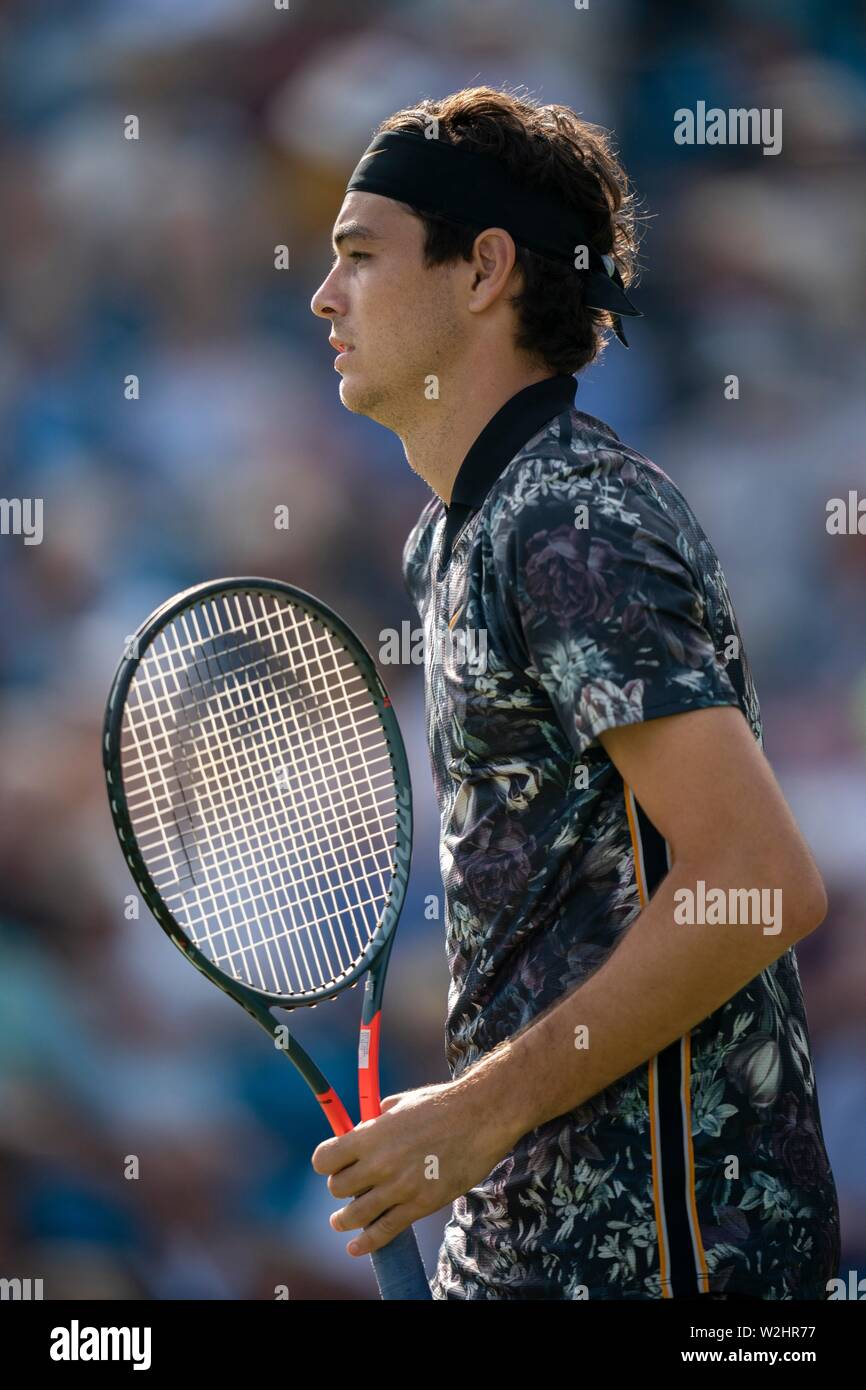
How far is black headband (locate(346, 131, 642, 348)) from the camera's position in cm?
166

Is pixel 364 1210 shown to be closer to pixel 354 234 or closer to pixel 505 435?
pixel 505 435

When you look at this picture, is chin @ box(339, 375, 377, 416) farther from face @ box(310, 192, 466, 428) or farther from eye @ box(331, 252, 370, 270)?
eye @ box(331, 252, 370, 270)

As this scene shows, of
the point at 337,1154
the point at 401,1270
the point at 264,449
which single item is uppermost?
the point at 264,449

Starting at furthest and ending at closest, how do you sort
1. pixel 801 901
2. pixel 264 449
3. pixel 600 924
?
A: pixel 264 449, pixel 600 924, pixel 801 901

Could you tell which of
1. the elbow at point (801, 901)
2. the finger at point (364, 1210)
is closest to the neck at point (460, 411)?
the elbow at point (801, 901)

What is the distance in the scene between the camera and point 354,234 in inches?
66.2

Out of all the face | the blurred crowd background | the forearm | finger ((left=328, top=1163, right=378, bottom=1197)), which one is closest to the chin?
the face

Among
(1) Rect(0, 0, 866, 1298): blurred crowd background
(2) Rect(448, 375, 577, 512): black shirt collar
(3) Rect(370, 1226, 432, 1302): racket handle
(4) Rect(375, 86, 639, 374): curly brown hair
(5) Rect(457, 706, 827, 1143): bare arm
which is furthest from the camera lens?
(1) Rect(0, 0, 866, 1298): blurred crowd background

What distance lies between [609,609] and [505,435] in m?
0.34

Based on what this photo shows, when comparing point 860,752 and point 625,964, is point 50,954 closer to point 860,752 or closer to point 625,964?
point 860,752

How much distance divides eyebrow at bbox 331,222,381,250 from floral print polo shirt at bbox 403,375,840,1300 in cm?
40

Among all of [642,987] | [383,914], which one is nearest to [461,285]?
[383,914]
